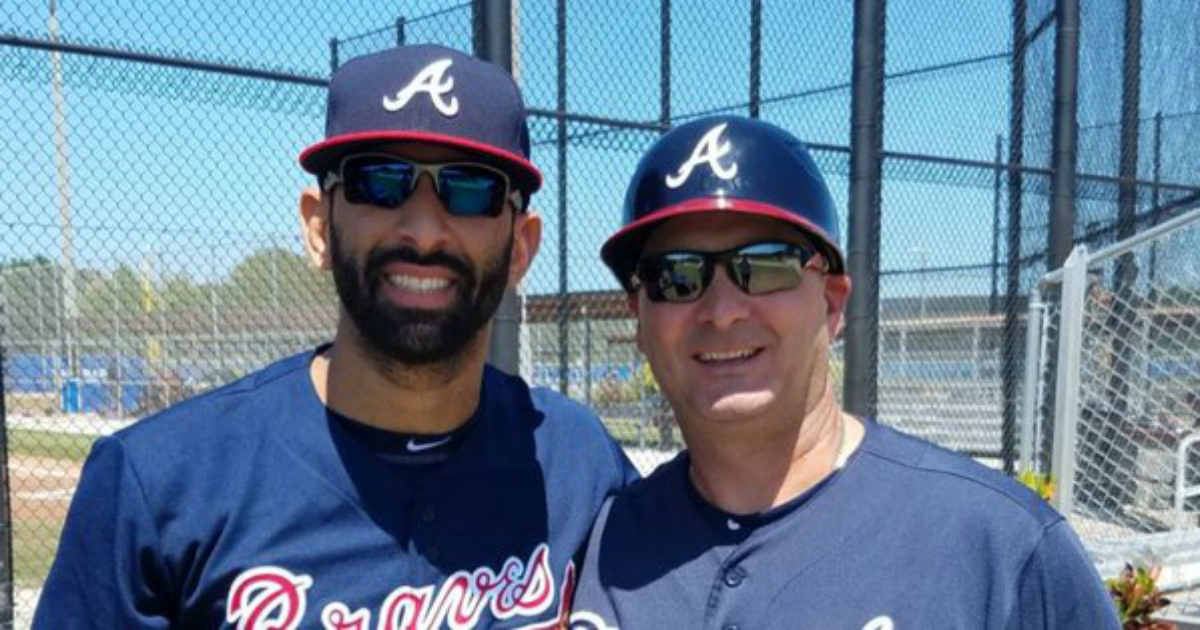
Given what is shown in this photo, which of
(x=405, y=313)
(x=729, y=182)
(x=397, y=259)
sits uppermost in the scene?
(x=729, y=182)

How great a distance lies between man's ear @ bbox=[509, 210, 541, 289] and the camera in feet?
7.27

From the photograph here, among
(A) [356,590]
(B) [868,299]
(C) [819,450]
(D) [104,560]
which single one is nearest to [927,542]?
(C) [819,450]

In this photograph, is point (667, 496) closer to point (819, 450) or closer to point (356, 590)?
point (819, 450)

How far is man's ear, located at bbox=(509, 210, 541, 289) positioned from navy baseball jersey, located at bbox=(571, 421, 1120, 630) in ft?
1.96

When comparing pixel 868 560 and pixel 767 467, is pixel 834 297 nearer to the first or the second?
pixel 767 467

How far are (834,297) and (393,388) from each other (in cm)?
87

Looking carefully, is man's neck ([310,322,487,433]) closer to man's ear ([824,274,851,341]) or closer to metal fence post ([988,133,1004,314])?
man's ear ([824,274,851,341])

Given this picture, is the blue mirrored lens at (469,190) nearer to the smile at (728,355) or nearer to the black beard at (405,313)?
the black beard at (405,313)

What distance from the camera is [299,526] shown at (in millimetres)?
1910

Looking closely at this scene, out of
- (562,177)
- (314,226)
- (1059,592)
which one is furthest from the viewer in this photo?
(562,177)

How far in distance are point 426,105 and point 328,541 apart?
2.71ft

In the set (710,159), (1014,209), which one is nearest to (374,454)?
(710,159)

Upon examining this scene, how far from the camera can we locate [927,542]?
1655mm

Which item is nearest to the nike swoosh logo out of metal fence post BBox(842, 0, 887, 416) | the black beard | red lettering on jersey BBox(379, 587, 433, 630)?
the black beard
